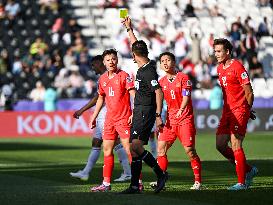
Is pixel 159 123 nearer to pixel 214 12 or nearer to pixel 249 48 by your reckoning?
A: pixel 249 48

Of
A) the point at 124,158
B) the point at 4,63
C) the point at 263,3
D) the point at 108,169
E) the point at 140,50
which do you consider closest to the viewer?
the point at 140,50

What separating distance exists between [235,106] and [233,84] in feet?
1.07

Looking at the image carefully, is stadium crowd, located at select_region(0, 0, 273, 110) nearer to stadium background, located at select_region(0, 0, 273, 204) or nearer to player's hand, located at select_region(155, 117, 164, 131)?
stadium background, located at select_region(0, 0, 273, 204)

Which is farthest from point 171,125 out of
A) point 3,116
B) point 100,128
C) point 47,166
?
point 3,116

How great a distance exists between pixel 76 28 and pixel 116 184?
77.9 feet

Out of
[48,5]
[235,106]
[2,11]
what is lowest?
[235,106]

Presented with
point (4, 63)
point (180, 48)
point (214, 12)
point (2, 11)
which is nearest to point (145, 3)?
point (214, 12)

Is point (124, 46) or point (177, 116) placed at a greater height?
point (124, 46)

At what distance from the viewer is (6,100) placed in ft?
114

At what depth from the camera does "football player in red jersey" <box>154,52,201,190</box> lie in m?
14.7

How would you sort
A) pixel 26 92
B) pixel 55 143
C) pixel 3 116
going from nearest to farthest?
1. pixel 55 143
2. pixel 3 116
3. pixel 26 92

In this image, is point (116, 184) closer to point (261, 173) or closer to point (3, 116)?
point (261, 173)

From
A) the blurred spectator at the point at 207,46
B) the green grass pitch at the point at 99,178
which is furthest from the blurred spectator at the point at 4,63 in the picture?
the green grass pitch at the point at 99,178

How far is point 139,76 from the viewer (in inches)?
543
